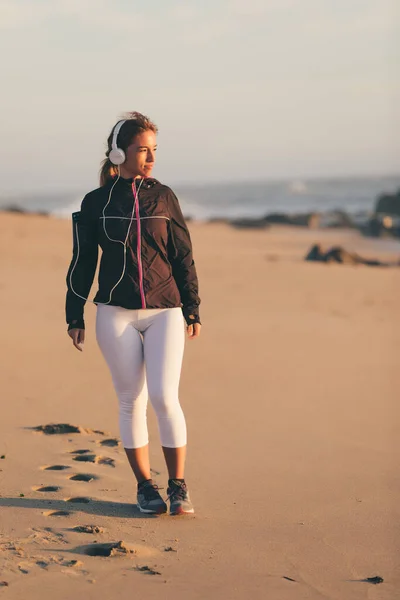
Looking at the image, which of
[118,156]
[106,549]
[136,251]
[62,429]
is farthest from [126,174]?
[62,429]

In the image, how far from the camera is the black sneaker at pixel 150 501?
4668mm

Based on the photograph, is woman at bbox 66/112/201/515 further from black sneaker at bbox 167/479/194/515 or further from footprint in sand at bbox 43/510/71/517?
footprint in sand at bbox 43/510/71/517

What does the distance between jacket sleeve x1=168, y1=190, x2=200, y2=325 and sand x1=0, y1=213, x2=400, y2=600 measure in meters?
1.07

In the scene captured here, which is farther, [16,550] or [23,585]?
[16,550]

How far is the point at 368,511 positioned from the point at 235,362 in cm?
374

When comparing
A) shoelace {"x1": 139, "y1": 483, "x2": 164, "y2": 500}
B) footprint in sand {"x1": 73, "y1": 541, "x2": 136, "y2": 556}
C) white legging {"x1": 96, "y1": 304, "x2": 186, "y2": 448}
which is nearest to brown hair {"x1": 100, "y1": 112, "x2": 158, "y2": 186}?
white legging {"x1": 96, "y1": 304, "x2": 186, "y2": 448}

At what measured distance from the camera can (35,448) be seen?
5.79 metres

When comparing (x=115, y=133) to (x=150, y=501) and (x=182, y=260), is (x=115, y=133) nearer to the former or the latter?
(x=182, y=260)

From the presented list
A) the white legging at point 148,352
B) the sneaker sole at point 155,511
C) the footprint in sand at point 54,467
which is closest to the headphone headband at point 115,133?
the white legging at point 148,352

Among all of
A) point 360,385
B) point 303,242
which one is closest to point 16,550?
point 360,385

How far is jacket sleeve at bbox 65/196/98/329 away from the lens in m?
4.66

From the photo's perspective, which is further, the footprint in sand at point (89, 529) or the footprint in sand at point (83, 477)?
the footprint in sand at point (83, 477)

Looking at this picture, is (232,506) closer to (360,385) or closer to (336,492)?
(336,492)

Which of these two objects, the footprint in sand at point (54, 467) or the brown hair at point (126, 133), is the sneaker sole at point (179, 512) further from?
the brown hair at point (126, 133)
